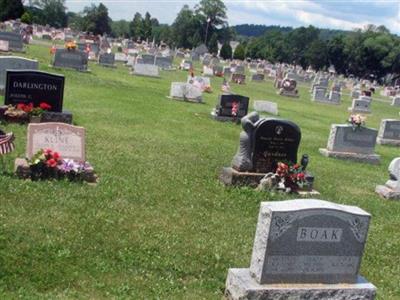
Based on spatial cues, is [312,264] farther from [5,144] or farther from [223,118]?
[223,118]

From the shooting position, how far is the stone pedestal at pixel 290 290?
611cm

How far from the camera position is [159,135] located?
15719mm

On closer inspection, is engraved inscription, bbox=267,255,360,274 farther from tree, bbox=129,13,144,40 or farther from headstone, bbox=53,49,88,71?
tree, bbox=129,13,144,40

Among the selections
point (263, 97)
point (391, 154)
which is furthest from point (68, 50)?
point (391, 154)

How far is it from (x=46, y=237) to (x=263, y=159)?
216 inches

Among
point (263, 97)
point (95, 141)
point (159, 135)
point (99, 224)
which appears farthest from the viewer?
point (263, 97)

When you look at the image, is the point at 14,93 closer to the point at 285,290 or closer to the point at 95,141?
the point at 95,141

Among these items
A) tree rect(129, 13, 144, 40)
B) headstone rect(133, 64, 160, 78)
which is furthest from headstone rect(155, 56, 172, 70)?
tree rect(129, 13, 144, 40)

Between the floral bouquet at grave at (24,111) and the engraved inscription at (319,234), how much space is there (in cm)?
952

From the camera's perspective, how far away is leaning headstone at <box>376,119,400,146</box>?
20.9 m

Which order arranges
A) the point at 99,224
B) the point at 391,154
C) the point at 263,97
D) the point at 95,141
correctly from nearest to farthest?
1. the point at 99,224
2. the point at 95,141
3. the point at 391,154
4. the point at 263,97

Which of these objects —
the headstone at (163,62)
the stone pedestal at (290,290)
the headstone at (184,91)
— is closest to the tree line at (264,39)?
the headstone at (163,62)

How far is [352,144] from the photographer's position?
→ 1680 centimetres

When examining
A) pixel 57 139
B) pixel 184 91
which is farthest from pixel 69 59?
pixel 57 139
